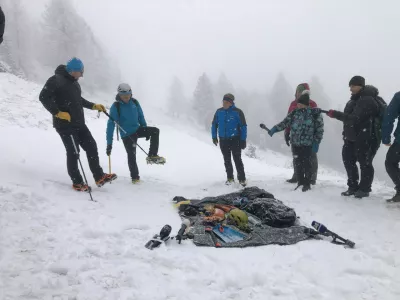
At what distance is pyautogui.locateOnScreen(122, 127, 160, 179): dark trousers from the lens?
8.46 m

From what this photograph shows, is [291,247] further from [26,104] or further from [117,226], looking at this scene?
[26,104]

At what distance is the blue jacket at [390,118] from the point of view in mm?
6617

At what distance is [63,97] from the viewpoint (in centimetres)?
692

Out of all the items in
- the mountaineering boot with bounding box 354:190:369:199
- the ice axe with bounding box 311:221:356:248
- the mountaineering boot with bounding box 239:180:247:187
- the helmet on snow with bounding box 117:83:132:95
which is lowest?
the mountaineering boot with bounding box 239:180:247:187

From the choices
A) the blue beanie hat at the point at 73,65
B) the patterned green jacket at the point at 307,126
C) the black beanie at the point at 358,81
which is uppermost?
the black beanie at the point at 358,81

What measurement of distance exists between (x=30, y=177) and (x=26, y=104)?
45.2 feet

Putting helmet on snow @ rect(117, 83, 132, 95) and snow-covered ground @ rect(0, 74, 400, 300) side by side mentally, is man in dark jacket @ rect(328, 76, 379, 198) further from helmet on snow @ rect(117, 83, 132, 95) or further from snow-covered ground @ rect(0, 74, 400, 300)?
helmet on snow @ rect(117, 83, 132, 95)

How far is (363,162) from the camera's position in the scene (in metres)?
7.46

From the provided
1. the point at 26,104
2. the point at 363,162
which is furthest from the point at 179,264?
the point at 26,104

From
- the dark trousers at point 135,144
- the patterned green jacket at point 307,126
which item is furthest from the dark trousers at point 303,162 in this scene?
the dark trousers at point 135,144

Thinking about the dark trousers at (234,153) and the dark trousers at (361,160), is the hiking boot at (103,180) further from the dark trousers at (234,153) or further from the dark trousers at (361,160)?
the dark trousers at (361,160)

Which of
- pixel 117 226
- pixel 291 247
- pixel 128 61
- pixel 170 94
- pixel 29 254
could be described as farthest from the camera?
pixel 128 61

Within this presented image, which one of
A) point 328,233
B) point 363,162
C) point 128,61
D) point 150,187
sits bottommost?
point 150,187

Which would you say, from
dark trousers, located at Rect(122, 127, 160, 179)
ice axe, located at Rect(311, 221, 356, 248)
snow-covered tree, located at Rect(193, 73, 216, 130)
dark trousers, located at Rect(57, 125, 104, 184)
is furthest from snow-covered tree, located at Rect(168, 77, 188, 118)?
ice axe, located at Rect(311, 221, 356, 248)
